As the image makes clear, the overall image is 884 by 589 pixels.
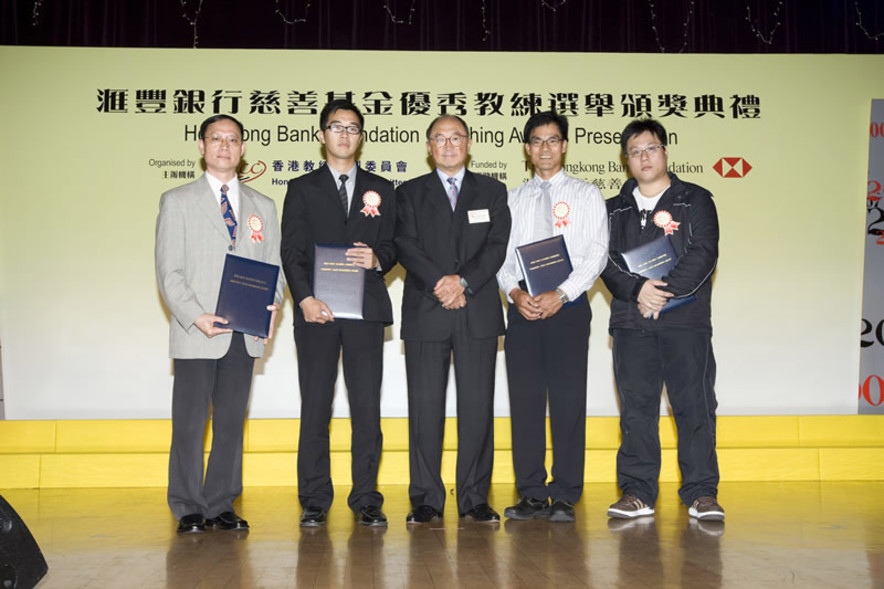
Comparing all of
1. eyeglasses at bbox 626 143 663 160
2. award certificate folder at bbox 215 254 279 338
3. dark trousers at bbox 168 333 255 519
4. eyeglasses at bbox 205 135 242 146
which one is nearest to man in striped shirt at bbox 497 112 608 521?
eyeglasses at bbox 626 143 663 160

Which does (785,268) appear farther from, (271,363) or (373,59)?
(271,363)

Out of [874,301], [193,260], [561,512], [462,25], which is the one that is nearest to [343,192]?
[193,260]

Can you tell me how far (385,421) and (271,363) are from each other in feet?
2.81

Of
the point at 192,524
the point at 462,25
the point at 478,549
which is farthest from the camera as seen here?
the point at 462,25

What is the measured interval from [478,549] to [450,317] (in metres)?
0.96

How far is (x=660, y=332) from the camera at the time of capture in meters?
3.49

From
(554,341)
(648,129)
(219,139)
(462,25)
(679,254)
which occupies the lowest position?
(554,341)

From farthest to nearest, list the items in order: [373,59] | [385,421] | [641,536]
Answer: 1. [373,59]
2. [385,421]
3. [641,536]

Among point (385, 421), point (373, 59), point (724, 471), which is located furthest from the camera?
point (373, 59)

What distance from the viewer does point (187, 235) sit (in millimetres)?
3281

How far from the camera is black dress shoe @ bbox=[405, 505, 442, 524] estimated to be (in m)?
3.28

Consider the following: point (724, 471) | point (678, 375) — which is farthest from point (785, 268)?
point (678, 375)

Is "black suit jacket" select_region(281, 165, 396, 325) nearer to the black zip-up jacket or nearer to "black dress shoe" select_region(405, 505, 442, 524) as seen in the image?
"black dress shoe" select_region(405, 505, 442, 524)

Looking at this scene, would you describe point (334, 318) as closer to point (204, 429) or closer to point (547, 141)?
point (204, 429)
